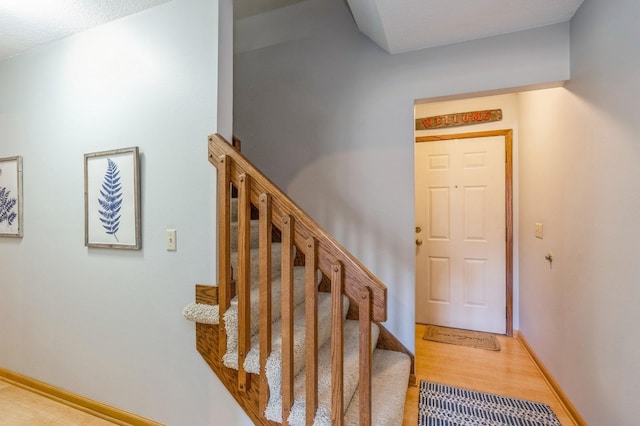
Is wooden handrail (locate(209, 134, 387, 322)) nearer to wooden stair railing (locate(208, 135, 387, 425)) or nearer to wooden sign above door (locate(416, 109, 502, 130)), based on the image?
wooden stair railing (locate(208, 135, 387, 425))

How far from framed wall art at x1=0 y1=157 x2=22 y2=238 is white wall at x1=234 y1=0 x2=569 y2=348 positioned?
5.42 feet

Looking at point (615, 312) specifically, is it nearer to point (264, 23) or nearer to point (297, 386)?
point (297, 386)

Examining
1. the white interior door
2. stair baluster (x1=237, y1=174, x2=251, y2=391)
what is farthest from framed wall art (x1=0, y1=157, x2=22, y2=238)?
the white interior door

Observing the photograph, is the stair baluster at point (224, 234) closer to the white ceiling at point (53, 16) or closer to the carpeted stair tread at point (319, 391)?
the carpeted stair tread at point (319, 391)

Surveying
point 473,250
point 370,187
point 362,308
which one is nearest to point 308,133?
point 370,187

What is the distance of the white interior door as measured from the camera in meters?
A: 3.00

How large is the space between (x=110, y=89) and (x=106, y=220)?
2.56 ft

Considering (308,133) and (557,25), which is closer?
(557,25)

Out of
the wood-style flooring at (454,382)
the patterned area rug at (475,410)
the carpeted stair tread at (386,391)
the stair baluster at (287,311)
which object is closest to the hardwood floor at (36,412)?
the wood-style flooring at (454,382)

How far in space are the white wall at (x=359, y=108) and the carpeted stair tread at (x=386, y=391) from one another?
0.64 ft

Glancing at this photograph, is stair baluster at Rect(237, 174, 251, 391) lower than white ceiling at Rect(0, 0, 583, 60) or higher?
lower

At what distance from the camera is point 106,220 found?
1764 mm

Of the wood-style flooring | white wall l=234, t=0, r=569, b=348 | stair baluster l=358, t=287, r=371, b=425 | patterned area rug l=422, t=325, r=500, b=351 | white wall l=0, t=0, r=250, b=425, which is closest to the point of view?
stair baluster l=358, t=287, r=371, b=425

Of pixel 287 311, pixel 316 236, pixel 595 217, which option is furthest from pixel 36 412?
pixel 595 217
